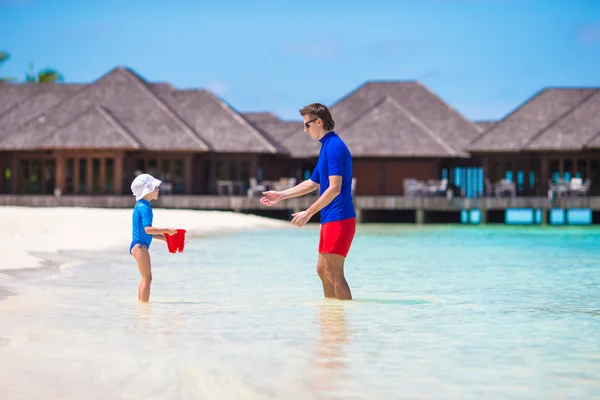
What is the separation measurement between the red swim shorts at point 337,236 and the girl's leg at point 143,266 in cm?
165

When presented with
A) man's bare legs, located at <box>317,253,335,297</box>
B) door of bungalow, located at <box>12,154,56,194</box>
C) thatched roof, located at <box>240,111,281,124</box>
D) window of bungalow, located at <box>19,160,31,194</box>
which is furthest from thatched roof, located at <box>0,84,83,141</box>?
man's bare legs, located at <box>317,253,335,297</box>

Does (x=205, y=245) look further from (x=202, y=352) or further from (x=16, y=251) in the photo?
(x=202, y=352)

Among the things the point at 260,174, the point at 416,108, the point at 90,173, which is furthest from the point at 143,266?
the point at 416,108

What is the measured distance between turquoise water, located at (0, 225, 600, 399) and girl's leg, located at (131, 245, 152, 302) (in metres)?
0.14

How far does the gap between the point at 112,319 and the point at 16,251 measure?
27.1ft

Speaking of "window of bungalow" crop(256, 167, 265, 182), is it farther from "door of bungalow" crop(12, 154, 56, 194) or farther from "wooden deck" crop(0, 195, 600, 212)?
"door of bungalow" crop(12, 154, 56, 194)

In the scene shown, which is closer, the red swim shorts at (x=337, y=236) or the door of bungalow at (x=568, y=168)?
the red swim shorts at (x=337, y=236)

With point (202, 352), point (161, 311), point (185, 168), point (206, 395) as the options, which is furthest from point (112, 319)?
point (185, 168)

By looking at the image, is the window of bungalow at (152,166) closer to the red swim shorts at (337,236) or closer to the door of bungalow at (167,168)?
the door of bungalow at (167,168)

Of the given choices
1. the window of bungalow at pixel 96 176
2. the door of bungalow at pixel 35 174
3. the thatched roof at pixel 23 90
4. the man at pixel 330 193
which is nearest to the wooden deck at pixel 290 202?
the window of bungalow at pixel 96 176

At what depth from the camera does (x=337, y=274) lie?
891cm

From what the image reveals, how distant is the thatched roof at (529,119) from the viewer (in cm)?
4178

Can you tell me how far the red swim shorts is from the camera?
8539mm

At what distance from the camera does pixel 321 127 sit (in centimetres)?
866
